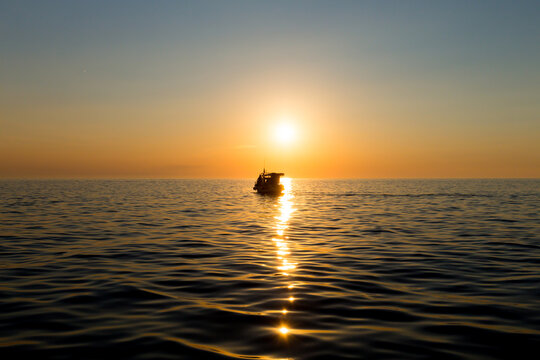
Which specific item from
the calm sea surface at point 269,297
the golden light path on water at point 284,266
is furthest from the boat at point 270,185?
the calm sea surface at point 269,297

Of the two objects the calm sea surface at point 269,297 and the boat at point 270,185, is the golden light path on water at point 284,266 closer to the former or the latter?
the calm sea surface at point 269,297

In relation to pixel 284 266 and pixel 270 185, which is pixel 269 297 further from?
pixel 270 185

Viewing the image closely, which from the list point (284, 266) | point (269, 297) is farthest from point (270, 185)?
point (269, 297)

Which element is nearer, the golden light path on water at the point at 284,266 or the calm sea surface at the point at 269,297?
the calm sea surface at the point at 269,297

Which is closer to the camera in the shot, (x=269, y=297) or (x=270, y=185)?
(x=269, y=297)

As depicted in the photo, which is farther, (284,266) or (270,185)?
(270,185)

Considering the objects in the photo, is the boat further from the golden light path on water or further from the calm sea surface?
the calm sea surface

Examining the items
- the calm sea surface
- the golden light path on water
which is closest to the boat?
the golden light path on water

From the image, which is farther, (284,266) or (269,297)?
(284,266)

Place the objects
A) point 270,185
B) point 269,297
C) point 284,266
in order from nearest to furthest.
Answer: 1. point 269,297
2. point 284,266
3. point 270,185

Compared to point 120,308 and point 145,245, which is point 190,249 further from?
point 120,308

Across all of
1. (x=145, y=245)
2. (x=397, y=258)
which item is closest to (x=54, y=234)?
(x=145, y=245)

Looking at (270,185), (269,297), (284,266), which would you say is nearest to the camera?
(269,297)

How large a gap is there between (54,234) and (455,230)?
24118 millimetres
